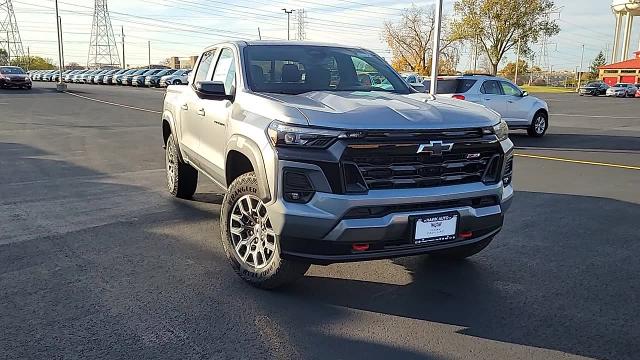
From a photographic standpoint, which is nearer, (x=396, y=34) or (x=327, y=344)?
(x=327, y=344)

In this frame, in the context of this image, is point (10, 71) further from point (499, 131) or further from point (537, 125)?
point (499, 131)

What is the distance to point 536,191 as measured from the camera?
7.70 metres

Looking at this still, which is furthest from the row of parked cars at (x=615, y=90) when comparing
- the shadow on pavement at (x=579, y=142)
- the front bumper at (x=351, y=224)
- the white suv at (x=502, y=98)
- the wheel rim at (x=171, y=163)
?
the front bumper at (x=351, y=224)

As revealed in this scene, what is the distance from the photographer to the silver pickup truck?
3.40 meters

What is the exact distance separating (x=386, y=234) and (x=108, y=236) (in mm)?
3115

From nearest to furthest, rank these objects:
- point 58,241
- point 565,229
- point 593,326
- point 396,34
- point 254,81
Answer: point 593,326
point 254,81
point 58,241
point 565,229
point 396,34

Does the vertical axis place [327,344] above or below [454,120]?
below

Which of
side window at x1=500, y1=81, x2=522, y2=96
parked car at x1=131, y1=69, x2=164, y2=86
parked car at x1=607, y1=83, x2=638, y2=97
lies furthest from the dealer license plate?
parked car at x1=607, y1=83, x2=638, y2=97

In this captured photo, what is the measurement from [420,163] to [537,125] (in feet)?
41.6

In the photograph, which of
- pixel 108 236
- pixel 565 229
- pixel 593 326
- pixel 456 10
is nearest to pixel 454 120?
pixel 593 326

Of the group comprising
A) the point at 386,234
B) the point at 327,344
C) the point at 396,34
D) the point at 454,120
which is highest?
the point at 396,34

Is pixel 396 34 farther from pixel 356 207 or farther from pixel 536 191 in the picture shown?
pixel 356 207

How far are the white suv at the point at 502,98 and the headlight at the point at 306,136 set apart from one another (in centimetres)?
1128

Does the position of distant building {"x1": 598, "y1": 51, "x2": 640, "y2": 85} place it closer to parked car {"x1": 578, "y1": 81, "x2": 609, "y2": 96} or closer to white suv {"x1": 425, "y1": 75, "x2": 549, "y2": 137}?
parked car {"x1": 578, "y1": 81, "x2": 609, "y2": 96}
